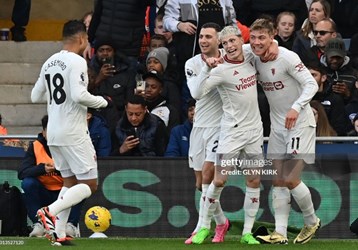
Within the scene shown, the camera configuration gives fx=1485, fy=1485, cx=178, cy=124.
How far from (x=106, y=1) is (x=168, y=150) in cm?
337

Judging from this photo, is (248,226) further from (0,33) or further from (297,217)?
(0,33)

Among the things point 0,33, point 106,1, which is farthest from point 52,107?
point 0,33

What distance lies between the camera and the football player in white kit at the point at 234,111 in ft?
50.8

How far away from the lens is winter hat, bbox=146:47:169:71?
1967cm

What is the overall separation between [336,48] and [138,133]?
2.90 metres

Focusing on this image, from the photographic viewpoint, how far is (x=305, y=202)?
15.7 m

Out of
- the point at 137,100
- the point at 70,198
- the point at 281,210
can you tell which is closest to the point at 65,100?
the point at 70,198

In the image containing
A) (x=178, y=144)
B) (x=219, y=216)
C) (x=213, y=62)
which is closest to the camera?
(x=213, y=62)

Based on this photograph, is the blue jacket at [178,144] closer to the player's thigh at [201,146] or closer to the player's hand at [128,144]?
the player's hand at [128,144]

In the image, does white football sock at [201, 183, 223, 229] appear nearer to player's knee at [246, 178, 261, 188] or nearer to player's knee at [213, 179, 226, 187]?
player's knee at [213, 179, 226, 187]

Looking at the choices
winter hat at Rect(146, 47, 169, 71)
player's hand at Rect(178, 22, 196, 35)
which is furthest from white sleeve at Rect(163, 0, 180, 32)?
winter hat at Rect(146, 47, 169, 71)

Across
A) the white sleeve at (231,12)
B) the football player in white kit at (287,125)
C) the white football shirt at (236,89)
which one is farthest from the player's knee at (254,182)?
the white sleeve at (231,12)

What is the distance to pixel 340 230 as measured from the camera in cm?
1727

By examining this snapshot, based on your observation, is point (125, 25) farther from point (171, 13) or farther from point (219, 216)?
Result: point (219, 216)
